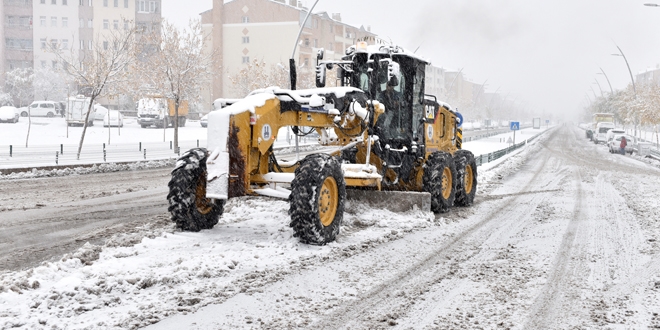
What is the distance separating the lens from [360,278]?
7.08 m

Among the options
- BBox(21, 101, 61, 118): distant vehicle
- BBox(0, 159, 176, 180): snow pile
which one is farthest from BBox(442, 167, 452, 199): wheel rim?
BBox(21, 101, 61, 118): distant vehicle

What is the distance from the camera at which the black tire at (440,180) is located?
38.9 ft

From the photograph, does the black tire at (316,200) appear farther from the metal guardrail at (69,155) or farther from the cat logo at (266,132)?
the metal guardrail at (69,155)

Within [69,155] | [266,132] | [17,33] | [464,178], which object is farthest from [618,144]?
[17,33]

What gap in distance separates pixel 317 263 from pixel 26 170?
15.7 m

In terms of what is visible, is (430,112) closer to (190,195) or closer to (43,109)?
(190,195)

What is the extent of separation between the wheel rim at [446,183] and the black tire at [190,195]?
516 centimetres

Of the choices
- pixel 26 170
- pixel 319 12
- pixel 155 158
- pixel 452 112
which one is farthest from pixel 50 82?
pixel 452 112

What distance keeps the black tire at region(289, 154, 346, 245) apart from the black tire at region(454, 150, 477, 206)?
4.90m

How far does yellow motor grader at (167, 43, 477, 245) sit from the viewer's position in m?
A: 8.09

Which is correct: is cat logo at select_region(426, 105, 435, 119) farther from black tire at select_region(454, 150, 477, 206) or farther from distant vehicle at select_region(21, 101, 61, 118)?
distant vehicle at select_region(21, 101, 61, 118)

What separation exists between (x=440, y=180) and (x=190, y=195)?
5259 millimetres

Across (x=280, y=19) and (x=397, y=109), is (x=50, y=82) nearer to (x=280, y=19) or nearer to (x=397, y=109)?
(x=280, y=19)

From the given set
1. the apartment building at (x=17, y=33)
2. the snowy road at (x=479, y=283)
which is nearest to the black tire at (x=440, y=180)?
the snowy road at (x=479, y=283)
